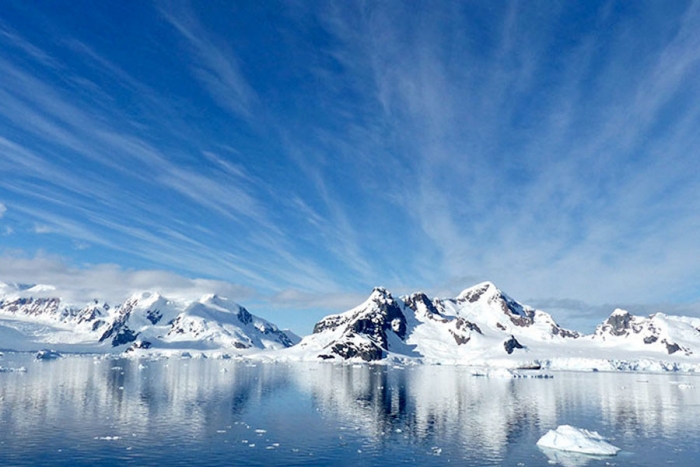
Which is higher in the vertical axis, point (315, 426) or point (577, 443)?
point (577, 443)

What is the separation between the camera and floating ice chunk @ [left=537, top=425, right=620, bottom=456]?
60.4 meters

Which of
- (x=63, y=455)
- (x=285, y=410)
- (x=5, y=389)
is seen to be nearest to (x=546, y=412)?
(x=285, y=410)

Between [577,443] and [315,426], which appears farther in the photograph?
[315,426]

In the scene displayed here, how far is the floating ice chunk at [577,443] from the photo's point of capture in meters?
60.4

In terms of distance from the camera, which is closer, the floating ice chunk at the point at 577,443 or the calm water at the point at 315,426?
the calm water at the point at 315,426

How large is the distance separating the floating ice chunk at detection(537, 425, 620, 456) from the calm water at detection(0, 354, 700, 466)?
5.87ft

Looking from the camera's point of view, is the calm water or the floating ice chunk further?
the floating ice chunk

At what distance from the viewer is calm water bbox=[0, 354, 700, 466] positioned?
5575cm

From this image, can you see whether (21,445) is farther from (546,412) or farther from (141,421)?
(546,412)

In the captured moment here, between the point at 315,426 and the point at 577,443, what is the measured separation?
116 ft

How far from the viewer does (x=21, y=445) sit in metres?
57.1

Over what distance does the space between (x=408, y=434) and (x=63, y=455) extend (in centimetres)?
4212

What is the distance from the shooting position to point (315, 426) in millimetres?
75312

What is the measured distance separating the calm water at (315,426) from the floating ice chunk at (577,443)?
179 centimetres
